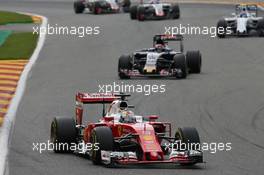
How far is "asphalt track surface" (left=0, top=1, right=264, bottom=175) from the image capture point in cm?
1492

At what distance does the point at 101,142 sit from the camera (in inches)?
568

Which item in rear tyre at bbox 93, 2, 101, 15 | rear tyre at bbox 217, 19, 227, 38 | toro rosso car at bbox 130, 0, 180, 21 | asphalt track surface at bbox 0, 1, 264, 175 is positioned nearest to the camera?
asphalt track surface at bbox 0, 1, 264, 175

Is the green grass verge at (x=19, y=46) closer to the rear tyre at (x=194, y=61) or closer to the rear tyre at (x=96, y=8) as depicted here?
the rear tyre at (x=194, y=61)

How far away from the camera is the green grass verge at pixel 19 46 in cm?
3228

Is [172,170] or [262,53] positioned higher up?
[172,170]

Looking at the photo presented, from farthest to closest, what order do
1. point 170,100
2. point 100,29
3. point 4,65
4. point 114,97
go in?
point 100,29, point 4,65, point 170,100, point 114,97

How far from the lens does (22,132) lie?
18297 mm

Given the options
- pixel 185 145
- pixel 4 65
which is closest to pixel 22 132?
pixel 185 145

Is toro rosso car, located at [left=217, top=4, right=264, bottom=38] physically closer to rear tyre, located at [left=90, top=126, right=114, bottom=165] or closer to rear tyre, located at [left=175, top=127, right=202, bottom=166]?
rear tyre, located at [left=175, top=127, right=202, bottom=166]

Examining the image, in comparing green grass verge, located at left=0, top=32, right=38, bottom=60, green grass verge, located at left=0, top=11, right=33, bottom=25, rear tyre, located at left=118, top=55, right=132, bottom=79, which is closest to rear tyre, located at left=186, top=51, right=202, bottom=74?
rear tyre, located at left=118, top=55, right=132, bottom=79

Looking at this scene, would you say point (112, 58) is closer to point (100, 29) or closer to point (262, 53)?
point (262, 53)

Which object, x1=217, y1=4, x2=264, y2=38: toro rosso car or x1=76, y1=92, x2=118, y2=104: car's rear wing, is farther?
x1=217, y1=4, x2=264, y2=38: toro rosso car

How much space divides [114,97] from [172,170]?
281 centimetres

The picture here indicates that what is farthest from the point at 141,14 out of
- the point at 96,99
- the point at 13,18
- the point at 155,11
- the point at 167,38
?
the point at 96,99
